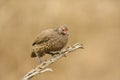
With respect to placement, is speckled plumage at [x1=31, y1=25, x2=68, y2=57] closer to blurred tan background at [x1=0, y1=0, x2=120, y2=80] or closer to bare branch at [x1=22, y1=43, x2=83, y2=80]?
bare branch at [x1=22, y1=43, x2=83, y2=80]

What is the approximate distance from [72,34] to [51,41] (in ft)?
6.42

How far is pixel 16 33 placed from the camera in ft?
12.5

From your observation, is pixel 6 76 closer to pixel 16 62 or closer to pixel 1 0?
pixel 16 62

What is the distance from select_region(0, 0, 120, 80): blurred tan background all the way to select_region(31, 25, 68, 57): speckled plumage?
1.94 m

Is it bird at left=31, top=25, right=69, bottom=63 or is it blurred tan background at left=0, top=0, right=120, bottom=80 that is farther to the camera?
blurred tan background at left=0, top=0, right=120, bottom=80

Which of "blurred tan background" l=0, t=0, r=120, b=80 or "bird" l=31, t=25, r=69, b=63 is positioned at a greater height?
"blurred tan background" l=0, t=0, r=120, b=80

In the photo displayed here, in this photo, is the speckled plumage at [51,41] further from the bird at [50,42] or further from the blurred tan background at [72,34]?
the blurred tan background at [72,34]

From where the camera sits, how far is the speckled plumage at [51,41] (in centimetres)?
168

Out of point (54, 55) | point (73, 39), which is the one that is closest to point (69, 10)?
point (73, 39)

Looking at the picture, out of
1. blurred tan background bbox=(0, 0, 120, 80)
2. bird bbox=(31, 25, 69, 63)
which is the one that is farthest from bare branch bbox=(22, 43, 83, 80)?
blurred tan background bbox=(0, 0, 120, 80)

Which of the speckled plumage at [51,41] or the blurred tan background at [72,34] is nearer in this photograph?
the speckled plumage at [51,41]

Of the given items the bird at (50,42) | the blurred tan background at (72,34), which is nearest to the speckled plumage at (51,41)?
the bird at (50,42)

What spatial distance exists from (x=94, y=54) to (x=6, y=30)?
620mm

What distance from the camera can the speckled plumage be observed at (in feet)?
5.51
